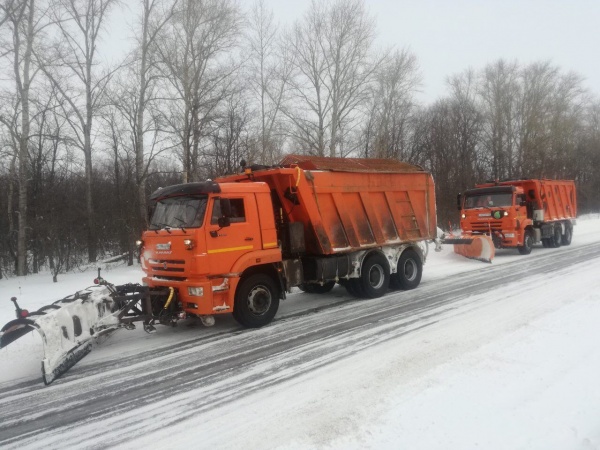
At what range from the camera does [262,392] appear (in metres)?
4.47

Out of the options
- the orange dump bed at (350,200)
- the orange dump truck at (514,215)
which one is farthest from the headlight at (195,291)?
the orange dump truck at (514,215)

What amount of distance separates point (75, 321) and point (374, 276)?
20.1ft

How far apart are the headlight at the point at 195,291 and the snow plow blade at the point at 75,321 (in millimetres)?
660

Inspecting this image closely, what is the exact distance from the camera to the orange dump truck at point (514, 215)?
1498 cm

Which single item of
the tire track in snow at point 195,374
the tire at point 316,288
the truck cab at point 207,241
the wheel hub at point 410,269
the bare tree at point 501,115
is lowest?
the tire track in snow at point 195,374

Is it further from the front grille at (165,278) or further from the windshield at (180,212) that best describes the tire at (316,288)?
the windshield at (180,212)

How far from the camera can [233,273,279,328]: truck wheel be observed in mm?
6742

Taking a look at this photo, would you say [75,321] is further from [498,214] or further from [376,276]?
[498,214]

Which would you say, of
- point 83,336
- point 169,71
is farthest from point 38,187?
point 83,336

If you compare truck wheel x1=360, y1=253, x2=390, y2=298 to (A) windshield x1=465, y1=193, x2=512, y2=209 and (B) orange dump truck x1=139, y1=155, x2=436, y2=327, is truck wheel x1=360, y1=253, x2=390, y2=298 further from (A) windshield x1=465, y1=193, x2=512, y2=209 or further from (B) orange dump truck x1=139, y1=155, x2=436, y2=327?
(A) windshield x1=465, y1=193, x2=512, y2=209

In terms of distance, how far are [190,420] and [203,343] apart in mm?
2411

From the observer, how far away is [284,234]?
7.87 metres

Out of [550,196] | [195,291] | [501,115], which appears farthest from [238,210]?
[501,115]

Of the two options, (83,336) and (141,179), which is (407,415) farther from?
(141,179)
